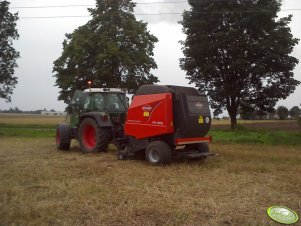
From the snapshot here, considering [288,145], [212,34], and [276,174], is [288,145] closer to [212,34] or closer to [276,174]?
[276,174]

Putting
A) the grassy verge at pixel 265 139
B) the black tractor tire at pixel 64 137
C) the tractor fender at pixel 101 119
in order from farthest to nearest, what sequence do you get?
the grassy verge at pixel 265 139
the black tractor tire at pixel 64 137
the tractor fender at pixel 101 119

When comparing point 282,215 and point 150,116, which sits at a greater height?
point 150,116

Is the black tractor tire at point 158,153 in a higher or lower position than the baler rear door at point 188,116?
lower

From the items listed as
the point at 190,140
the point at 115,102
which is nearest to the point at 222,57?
the point at 115,102

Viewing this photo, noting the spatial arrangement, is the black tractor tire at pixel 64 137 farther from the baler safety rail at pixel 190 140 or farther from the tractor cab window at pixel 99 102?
the baler safety rail at pixel 190 140

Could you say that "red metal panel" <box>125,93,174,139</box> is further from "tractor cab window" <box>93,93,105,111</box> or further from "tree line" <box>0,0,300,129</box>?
"tree line" <box>0,0,300,129</box>

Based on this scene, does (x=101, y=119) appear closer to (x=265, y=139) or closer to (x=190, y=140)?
(x=190, y=140)

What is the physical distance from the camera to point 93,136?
12.3 m

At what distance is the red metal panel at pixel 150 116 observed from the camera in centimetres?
935

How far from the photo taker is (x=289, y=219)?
516 cm

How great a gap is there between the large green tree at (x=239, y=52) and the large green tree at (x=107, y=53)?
5666mm

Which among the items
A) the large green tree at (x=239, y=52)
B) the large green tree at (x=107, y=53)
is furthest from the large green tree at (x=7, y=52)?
the large green tree at (x=239, y=52)

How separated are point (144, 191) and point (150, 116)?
3.37 meters

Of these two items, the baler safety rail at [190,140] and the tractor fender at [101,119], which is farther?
the tractor fender at [101,119]
